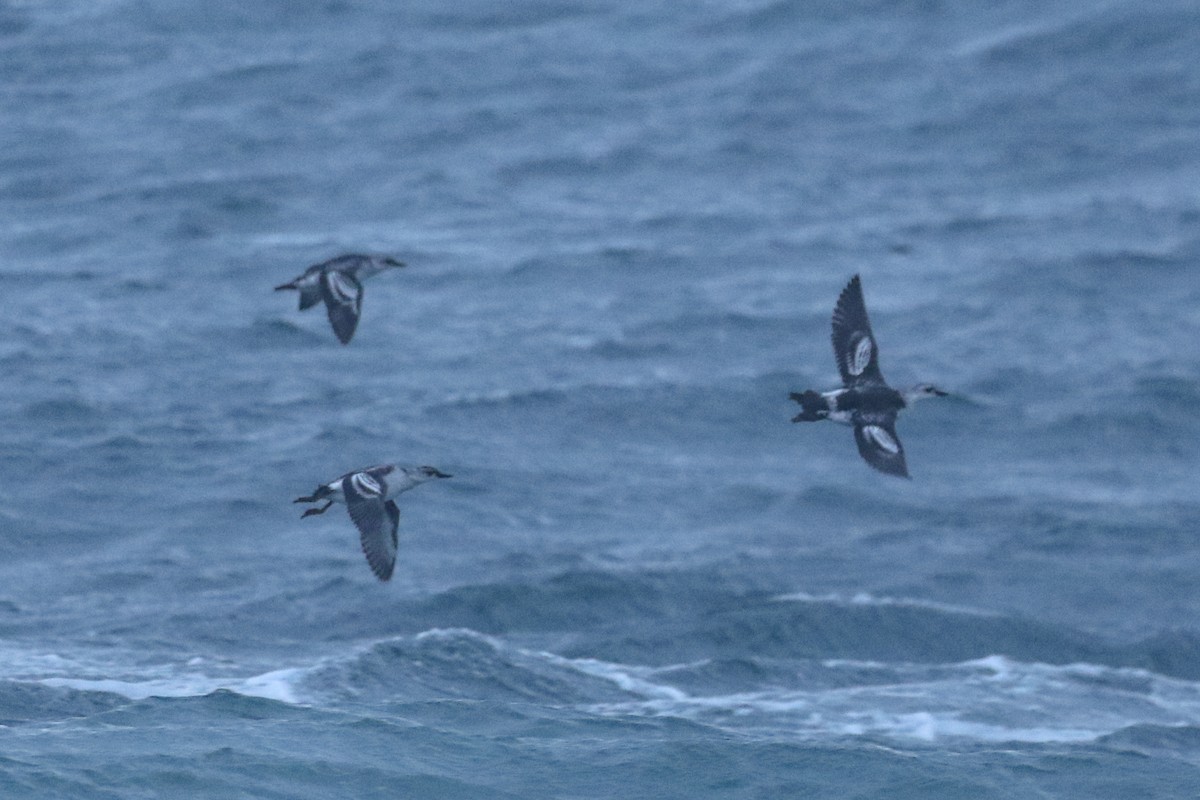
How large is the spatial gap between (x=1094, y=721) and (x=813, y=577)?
11.0ft

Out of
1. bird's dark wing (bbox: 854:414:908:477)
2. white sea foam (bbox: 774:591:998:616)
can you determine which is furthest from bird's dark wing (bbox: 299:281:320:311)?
white sea foam (bbox: 774:591:998:616)

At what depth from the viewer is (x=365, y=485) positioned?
15.7m

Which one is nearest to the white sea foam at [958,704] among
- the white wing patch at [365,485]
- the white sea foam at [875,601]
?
the white sea foam at [875,601]

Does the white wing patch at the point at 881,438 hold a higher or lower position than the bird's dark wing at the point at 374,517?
higher

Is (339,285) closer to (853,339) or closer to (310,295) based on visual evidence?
(310,295)

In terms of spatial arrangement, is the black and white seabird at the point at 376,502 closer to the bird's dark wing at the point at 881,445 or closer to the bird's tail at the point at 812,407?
the bird's tail at the point at 812,407

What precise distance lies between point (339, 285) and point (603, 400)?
8.23 meters

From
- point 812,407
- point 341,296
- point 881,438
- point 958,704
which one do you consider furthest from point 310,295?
point 958,704

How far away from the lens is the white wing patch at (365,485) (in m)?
15.6

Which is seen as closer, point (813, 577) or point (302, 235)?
point (813, 577)

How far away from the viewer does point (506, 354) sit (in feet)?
86.3

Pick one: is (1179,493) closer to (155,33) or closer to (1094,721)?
(1094,721)

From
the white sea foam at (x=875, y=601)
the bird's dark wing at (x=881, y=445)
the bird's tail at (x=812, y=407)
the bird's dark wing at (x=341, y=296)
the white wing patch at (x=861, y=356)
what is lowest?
the white sea foam at (x=875, y=601)

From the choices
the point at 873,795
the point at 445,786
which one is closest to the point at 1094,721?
the point at 873,795
